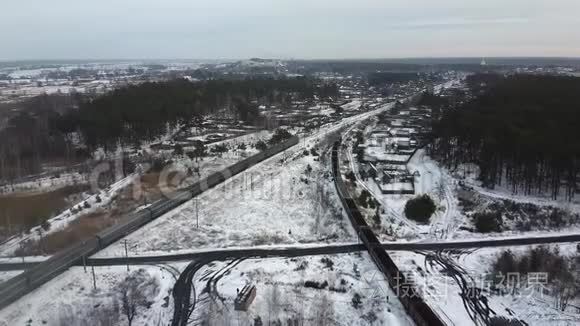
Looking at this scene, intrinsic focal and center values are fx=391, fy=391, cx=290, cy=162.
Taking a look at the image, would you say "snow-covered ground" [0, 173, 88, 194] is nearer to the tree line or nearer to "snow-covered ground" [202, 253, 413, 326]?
"snow-covered ground" [202, 253, 413, 326]

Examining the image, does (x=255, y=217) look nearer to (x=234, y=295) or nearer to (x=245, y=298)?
(x=234, y=295)

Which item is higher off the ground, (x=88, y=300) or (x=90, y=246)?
(x=90, y=246)

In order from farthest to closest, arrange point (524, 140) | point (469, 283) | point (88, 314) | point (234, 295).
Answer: point (524, 140) < point (469, 283) < point (234, 295) < point (88, 314)

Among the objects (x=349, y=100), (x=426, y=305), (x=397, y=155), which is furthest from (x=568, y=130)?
(x=349, y=100)

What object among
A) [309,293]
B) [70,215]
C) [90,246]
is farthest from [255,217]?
[70,215]

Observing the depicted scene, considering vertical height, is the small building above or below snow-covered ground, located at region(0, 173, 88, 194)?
below

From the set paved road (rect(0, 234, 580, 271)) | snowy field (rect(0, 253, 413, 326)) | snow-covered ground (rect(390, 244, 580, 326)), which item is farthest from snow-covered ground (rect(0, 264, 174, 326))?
snow-covered ground (rect(390, 244, 580, 326))

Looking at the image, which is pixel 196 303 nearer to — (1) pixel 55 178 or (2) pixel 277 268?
(2) pixel 277 268
